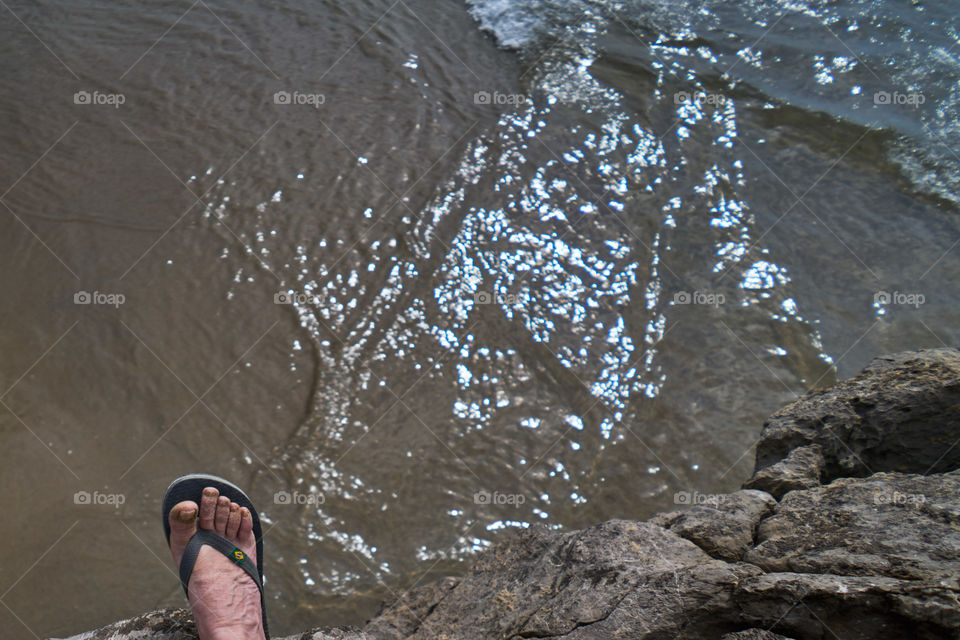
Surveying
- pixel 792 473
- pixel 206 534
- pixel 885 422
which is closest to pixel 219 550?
pixel 206 534

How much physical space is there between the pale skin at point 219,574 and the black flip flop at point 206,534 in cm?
2

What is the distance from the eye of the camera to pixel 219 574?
2131 mm

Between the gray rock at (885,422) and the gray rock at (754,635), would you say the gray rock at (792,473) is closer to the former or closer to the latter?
the gray rock at (885,422)

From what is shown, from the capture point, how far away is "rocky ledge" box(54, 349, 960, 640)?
1.45 m

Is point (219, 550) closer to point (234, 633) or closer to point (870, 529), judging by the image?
point (234, 633)

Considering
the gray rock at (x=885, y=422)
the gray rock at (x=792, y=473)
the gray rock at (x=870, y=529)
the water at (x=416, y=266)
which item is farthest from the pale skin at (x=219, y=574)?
the gray rock at (x=885, y=422)

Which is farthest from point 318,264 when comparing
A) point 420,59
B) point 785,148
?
point 785,148

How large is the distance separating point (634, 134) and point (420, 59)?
1551mm

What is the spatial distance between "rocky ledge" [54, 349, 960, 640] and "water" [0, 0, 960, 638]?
0.54 metres

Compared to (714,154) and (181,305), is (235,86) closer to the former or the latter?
(181,305)

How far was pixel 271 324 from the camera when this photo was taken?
3186 mm

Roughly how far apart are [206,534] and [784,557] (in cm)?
166

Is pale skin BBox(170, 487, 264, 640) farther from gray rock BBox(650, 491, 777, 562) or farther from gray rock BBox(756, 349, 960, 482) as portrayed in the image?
gray rock BBox(756, 349, 960, 482)

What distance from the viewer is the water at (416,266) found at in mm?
2668
